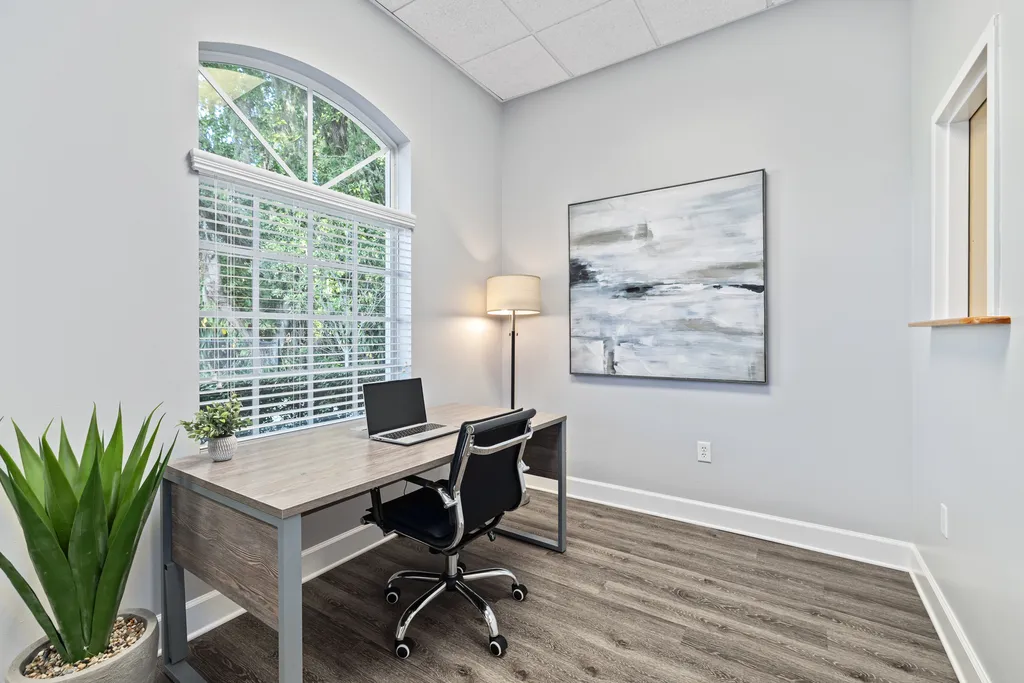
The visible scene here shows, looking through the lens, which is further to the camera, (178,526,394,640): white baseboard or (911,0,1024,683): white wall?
(178,526,394,640): white baseboard

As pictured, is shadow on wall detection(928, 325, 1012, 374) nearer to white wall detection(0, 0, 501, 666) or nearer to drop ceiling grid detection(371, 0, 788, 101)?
drop ceiling grid detection(371, 0, 788, 101)

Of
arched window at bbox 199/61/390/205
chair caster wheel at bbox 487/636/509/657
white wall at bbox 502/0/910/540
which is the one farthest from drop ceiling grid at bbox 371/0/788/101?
chair caster wheel at bbox 487/636/509/657

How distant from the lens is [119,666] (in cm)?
126

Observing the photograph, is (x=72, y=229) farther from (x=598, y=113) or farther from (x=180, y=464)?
(x=598, y=113)

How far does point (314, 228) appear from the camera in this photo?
233cm

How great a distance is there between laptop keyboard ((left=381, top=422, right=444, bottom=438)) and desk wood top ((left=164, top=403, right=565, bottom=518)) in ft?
0.31

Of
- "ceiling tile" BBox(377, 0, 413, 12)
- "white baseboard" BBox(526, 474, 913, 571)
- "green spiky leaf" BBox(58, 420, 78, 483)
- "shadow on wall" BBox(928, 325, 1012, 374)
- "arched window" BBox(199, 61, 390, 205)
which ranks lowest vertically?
"white baseboard" BBox(526, 474, 913, 571)

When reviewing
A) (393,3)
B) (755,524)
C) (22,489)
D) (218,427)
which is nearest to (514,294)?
(393,3)

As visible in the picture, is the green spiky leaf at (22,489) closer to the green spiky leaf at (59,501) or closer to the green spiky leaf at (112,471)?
the green spiky leaf at (59,501)

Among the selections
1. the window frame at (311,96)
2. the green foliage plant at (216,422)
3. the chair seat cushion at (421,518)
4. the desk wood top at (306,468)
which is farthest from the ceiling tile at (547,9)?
the chair seat cushion at (421,518)

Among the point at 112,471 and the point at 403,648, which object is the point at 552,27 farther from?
the point at 403,648

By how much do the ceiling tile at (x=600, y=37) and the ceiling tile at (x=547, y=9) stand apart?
0.16ft

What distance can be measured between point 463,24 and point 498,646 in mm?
3173

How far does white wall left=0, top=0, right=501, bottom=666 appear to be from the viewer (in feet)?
4.63
